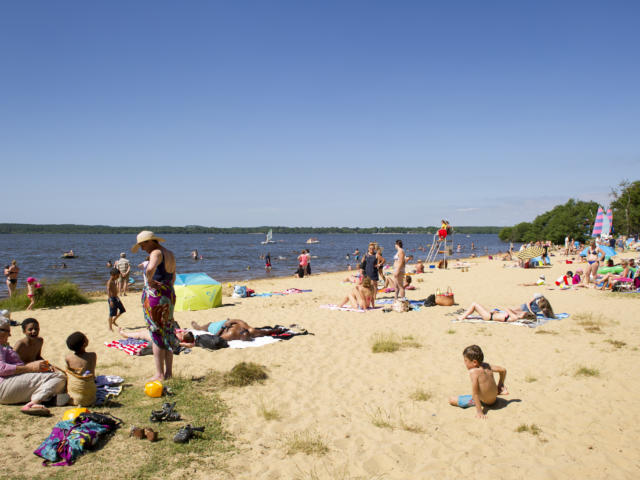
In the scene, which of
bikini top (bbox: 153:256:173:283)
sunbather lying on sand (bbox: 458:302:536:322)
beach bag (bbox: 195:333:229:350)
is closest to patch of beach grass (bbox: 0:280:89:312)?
beach bag (bbox: 195:333:229:350)

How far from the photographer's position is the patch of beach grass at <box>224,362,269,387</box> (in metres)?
5.68

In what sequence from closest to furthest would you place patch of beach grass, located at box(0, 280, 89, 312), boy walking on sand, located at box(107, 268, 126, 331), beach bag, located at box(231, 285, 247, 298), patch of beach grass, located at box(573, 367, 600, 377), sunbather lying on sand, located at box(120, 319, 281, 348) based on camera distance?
1. patch of beach grass, located at box(573, 367, 600, 377)
2. sunbather lying on sand, located at box(120, 319, 281, 348)
3. boy walking on sand, located at box(107, 268, 126, 331)
4. patch of beach grass, located at box(0, 280, 89, 312)
5. beach bag, located at box(231, 285, 247, 298)

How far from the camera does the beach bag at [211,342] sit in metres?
7.46

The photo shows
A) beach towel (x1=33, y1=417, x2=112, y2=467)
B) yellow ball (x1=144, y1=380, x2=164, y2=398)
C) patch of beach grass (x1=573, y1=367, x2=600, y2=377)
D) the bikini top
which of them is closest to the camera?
beach towel (x1=33, y1=417, x2=112, y2=467)

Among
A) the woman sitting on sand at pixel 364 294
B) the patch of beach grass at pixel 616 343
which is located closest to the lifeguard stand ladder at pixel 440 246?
the woman sitting on sand at pixel 364 294

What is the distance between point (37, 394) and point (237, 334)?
368 cm

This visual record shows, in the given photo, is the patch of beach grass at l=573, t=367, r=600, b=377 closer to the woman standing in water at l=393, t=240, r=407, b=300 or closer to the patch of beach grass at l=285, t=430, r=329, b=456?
the patch of beach grass at l=285, t=430, r=329, b=456

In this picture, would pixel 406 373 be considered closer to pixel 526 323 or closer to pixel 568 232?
pixel 526 323

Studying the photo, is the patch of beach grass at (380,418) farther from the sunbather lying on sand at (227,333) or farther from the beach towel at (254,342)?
the sunbather lying on sand at (227,333)

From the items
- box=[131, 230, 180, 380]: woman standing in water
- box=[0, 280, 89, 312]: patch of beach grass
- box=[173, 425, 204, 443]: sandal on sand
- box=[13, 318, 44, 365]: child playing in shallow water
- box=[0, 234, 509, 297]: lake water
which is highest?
box=[131, 230, 180, 380]: woman standing in water

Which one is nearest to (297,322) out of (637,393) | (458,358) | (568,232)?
(458,358)

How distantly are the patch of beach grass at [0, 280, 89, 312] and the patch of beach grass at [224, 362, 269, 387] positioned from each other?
31.1ft

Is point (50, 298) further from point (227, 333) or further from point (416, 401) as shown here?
point (416, 401)

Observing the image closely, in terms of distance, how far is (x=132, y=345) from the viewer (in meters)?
7.50
